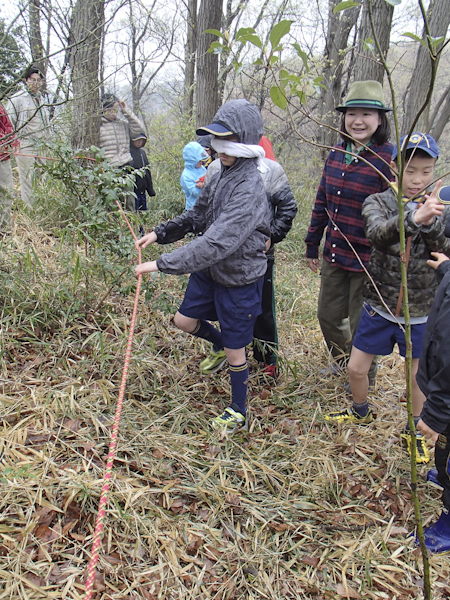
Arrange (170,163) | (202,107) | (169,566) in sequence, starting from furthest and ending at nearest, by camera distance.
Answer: (170,163) < (202,107) < (169,566)

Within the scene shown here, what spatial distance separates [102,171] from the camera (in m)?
2.95

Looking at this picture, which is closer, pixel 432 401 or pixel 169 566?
pixel 432 401

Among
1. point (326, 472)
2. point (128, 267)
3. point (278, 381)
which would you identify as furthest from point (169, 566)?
point (128, 267)

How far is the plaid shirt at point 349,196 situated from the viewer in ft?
9.29

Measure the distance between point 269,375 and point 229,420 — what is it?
71 cm

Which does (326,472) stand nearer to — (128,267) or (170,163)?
(128,267)

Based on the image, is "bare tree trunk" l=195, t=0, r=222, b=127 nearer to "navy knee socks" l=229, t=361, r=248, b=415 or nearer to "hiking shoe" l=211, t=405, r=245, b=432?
"navy knee socks" l=229, t=361, r=248, b=415

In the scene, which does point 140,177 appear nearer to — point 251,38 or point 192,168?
point 192,168

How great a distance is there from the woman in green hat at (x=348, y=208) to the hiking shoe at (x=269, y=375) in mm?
464

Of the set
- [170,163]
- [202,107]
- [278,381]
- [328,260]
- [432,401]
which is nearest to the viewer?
[432,401]

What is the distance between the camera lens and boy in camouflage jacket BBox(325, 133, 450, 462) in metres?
2.17

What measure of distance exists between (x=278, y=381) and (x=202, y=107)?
15.0ft

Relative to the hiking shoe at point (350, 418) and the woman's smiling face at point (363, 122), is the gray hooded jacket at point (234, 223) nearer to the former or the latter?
the woman's smiling face at point (363, 122)

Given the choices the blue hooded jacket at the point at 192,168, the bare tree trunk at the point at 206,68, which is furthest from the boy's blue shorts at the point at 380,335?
the bare tree trunk at the point at 206,68
